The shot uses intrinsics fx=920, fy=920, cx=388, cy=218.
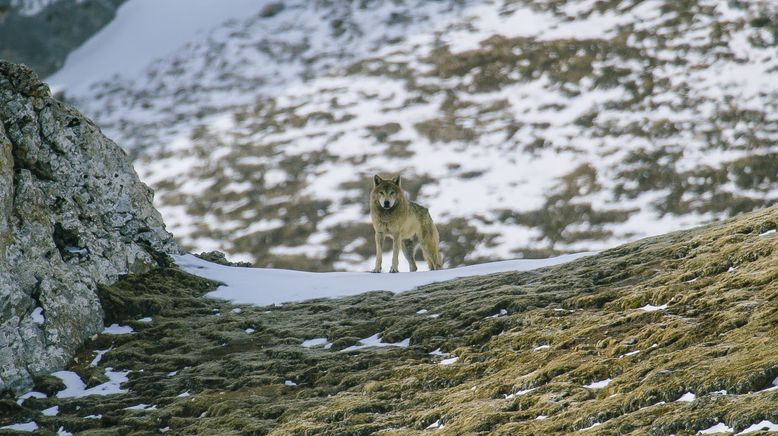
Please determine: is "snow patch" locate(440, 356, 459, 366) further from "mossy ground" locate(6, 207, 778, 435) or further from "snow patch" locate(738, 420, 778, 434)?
"snow patch" locate(738, 420, 778, 434)

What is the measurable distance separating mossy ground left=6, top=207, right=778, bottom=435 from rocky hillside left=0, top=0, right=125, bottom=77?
70870mm

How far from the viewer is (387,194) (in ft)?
70.6

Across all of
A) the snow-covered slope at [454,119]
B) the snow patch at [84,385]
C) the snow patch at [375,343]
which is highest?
the snow-covered slope at [454,119]

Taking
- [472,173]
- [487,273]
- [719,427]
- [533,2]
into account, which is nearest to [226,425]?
[719,427]

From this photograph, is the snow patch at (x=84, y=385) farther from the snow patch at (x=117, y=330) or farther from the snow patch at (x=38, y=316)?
the snow patch at (x=117, y=330)

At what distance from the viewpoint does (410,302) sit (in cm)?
1708

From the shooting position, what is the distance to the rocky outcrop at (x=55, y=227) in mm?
15281

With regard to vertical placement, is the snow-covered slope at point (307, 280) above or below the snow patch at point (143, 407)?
above

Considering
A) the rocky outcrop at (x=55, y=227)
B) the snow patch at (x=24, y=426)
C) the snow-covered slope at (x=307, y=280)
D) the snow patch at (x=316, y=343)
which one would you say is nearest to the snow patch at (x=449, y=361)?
the snow patch at (x=316, y=343)

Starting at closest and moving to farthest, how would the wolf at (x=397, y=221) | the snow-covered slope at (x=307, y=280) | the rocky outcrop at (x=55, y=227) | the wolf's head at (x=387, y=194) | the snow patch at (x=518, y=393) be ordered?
the snow patch at (x=518, y=393)
the rocky outcrop at (x=55, y=227)
the snow-covered slope at (x=307, y=280)
the wolf's head at (x=387, y=194)
the wolf at (x=397, y=221)

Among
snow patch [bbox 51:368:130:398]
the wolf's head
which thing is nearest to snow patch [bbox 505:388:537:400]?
snow patch [bbox 51:368:130:398]

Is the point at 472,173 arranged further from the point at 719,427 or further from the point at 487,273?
the point at 719,427

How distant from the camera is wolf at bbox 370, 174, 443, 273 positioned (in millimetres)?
21797

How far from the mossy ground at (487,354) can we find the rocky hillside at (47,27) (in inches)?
2790
